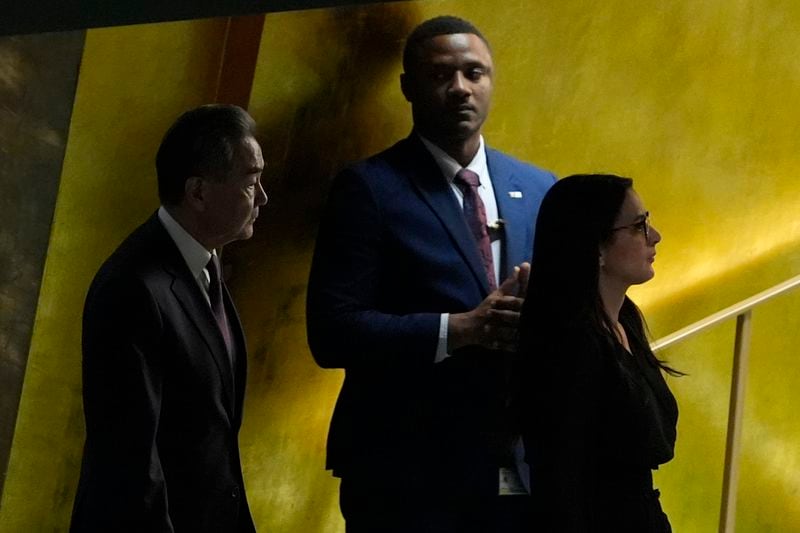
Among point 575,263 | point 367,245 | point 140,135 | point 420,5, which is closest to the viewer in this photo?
point 575,263

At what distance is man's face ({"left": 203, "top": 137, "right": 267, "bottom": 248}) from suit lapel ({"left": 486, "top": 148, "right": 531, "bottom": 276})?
55 centimetres

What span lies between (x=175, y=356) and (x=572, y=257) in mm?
593

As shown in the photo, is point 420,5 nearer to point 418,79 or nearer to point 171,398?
point 418,79

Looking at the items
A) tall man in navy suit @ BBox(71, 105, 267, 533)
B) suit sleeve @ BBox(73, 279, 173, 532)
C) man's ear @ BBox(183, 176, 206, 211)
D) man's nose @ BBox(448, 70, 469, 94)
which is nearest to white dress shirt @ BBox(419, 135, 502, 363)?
man's nose @ BBox(448, 70, 469, 94)

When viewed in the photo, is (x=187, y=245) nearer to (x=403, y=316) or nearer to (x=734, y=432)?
(x=403, y=316)

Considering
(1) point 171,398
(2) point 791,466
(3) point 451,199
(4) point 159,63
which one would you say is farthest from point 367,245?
(2) point 791,466

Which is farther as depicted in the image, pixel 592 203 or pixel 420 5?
pixel 420 5

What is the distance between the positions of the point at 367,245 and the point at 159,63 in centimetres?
72

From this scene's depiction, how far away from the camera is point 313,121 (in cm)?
273

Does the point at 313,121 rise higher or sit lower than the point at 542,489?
higher

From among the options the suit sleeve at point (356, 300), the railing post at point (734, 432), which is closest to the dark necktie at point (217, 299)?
the suit sleeve at point (356, 300)

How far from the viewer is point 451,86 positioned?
2.29 m

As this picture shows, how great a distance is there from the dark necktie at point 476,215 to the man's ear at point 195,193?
578 millimetres

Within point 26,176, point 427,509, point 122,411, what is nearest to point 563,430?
point 427,509
